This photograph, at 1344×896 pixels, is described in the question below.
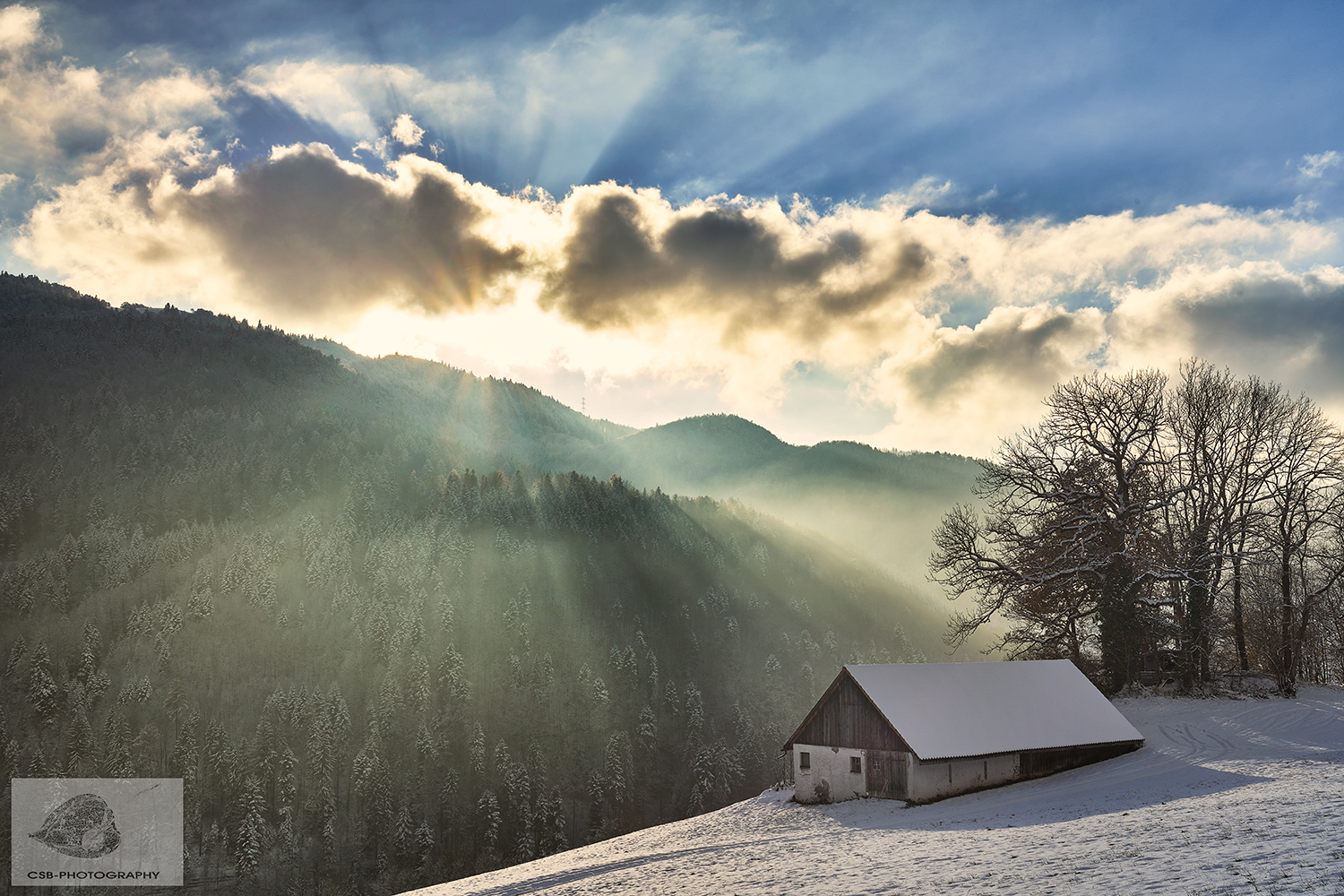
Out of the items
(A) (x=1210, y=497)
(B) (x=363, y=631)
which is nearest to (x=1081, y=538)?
(A) (x=1210, y=497)

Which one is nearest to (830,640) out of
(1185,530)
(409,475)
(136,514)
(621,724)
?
(621,724)

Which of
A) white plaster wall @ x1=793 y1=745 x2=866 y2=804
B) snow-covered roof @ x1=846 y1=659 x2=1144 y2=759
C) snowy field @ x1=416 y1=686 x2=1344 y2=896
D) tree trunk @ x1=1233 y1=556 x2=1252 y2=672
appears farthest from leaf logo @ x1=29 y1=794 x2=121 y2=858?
tree trunk @ x1=1233 y1=556 x2=1252 y2=672

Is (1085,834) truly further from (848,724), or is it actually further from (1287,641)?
(1287,641)

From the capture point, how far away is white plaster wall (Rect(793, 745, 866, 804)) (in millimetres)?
34969

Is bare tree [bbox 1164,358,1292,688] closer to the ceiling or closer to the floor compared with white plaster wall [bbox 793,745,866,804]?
closer to the ceiling

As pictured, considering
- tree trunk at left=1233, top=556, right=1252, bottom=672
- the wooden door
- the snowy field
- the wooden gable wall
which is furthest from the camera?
tree trunk at left=1233, top=556, right=1252, bottom=672

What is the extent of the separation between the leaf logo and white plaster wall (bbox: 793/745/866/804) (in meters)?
78.6

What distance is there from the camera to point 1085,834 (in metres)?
19.1

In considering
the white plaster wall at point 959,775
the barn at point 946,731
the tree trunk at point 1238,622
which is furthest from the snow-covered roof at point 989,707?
the tree trunk at point 1238,622

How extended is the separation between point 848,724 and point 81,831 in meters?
88.0

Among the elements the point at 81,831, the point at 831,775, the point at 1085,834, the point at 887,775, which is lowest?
the point at 81,831

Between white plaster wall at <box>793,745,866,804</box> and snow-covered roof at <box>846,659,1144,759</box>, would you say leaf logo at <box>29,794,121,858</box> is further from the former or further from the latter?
snow-covered roof at <box>846,659,1144,759</box>

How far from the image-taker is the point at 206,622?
3949 inches

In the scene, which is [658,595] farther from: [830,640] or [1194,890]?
[1194,890]
